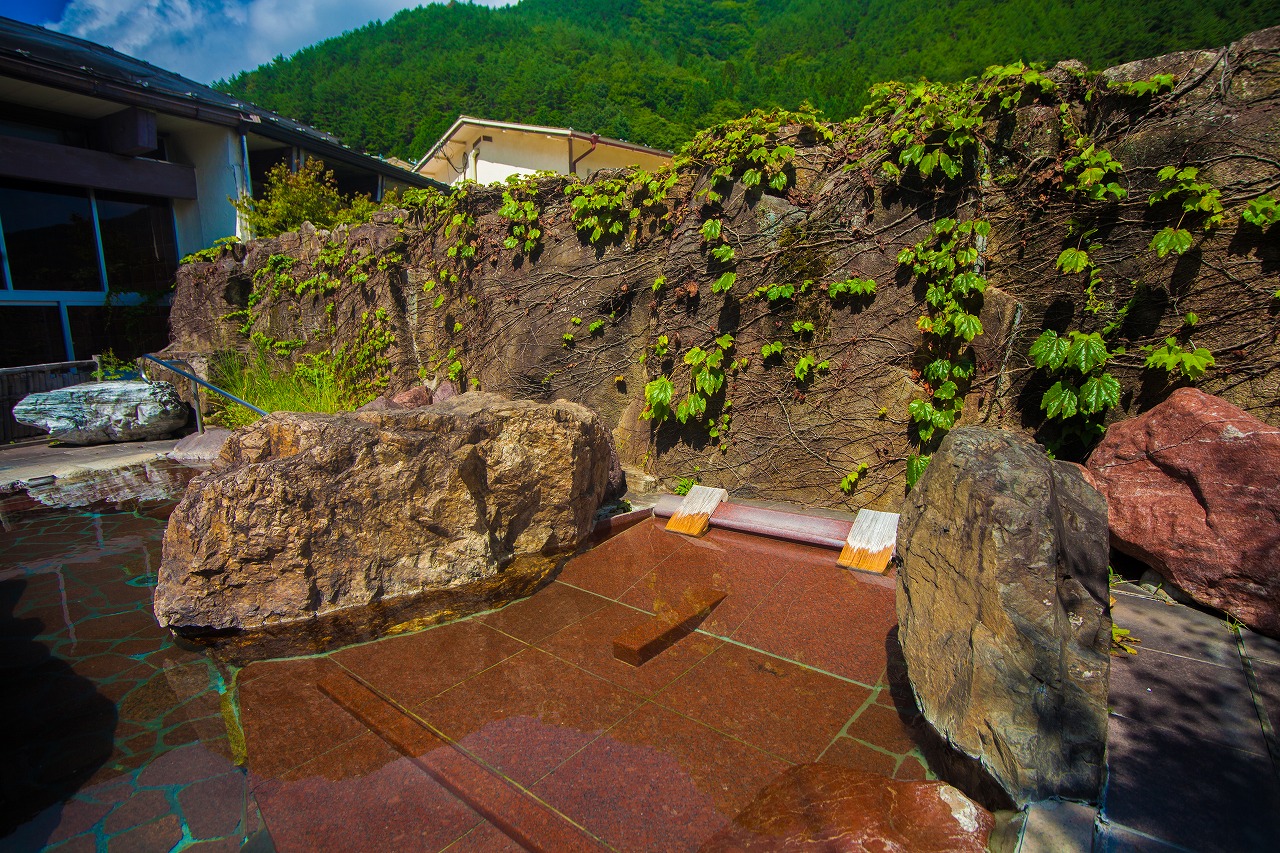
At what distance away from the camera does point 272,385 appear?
809 cm

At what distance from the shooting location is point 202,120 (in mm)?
11758

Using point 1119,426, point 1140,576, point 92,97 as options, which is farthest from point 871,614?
point 92,97

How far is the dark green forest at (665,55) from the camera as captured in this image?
17.9 m

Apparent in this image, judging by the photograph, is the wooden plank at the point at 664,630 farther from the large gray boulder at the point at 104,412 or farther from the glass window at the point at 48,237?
the glass window at the point at 48,237

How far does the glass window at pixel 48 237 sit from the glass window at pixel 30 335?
405 mm

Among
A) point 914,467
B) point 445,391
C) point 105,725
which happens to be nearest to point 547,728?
point 105,725

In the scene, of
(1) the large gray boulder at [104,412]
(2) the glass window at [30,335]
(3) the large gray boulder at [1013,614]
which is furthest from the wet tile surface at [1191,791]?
(2) the glass window at [30,335]

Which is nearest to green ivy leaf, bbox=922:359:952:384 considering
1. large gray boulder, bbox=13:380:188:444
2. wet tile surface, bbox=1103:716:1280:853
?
wet tile surface, bbox=1103:716:1280:853

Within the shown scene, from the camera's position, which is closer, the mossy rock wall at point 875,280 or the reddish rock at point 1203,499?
the reddish rock at point 1203,499

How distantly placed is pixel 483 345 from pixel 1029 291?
525 centimetres

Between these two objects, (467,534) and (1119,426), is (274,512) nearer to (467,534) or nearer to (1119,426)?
(467,534)

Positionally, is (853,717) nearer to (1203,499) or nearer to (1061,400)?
(1203,499)

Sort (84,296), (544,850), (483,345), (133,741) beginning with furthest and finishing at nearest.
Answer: (84,296) < (483,345) < (133,741) < (544,850)

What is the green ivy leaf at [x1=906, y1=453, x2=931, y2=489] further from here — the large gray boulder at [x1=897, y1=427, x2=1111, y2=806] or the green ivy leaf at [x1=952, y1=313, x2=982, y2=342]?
the large gray boulder at [x1=897, y1=427, x2=1111, y2=806]
